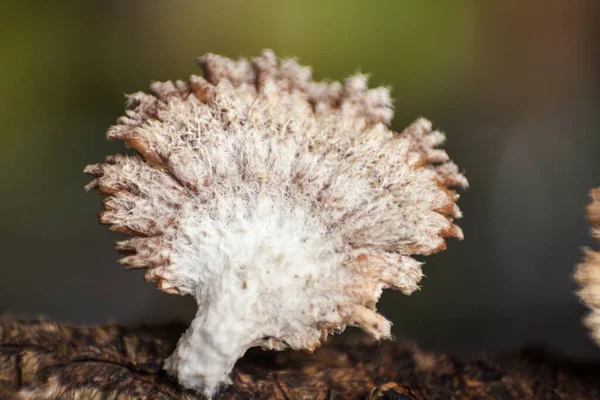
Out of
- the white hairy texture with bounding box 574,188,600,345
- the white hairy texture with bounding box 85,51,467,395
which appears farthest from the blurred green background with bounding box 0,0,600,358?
the white hairy texture with bounding box 85,51,467,395

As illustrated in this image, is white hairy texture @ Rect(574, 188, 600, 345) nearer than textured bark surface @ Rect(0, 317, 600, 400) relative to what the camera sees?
No

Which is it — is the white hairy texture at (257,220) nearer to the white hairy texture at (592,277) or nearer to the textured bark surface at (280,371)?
the textured bark surface at (280,371)

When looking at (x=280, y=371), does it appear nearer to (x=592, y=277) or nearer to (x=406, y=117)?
(x=592, y=277)

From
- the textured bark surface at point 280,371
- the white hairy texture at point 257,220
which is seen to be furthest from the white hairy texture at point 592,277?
the white hairy texture at point 257,220

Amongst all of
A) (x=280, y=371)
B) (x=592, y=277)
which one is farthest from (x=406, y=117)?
(x=280, y=371)

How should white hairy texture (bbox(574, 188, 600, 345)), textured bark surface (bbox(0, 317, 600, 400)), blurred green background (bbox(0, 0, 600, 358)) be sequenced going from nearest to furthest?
1. textured bark surface (bbox(0, 317, 600, 400))
2. white hairy texture (bbox(574, 188, 600, 345))
3. blurred green background (bbox(0, 0, 600, 358))

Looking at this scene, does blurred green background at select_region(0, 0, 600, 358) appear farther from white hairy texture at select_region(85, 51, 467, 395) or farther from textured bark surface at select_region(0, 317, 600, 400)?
white hairy texture at select_region(85, 51, 467, 395)

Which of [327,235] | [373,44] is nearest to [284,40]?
[373,44]
